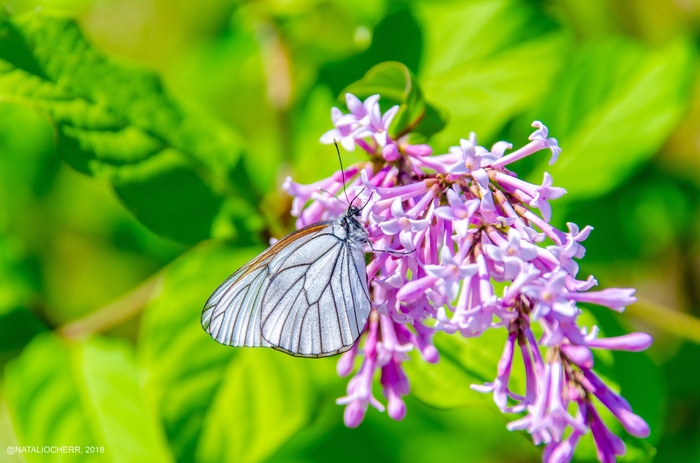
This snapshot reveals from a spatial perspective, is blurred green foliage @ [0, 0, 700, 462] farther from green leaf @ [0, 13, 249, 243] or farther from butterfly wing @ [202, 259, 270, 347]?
butterfly wing @ [202, 259, 270, 347]

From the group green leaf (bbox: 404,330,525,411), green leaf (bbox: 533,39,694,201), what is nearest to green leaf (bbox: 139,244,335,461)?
green leaf (bbox: 404,330,525,411)

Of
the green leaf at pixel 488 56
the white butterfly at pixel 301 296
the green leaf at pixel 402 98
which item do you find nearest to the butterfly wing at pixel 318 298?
the white butterfly at pixel 301 296

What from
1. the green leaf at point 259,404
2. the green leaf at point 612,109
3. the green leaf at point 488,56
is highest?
the green leaf at point 488,56

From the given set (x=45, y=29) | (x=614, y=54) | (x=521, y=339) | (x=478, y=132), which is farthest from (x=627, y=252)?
(x=45, y=29)

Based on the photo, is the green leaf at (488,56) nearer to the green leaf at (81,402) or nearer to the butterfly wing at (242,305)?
the butterfly wing at (242,305)

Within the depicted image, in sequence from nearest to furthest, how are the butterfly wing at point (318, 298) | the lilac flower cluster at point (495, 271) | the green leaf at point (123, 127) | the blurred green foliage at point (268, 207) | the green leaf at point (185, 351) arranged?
the lilac flower cluster at point (495, 271) → the butterfly wing at point (318, 298) → the green leaf at point (123, 127) → the blurred green foliage at point (268, 207) → the green leaf at point (185, 351)

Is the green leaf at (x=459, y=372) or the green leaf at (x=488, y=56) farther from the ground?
the green leaf at (x=488, y=56)

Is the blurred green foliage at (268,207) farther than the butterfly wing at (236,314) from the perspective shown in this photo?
Yes
